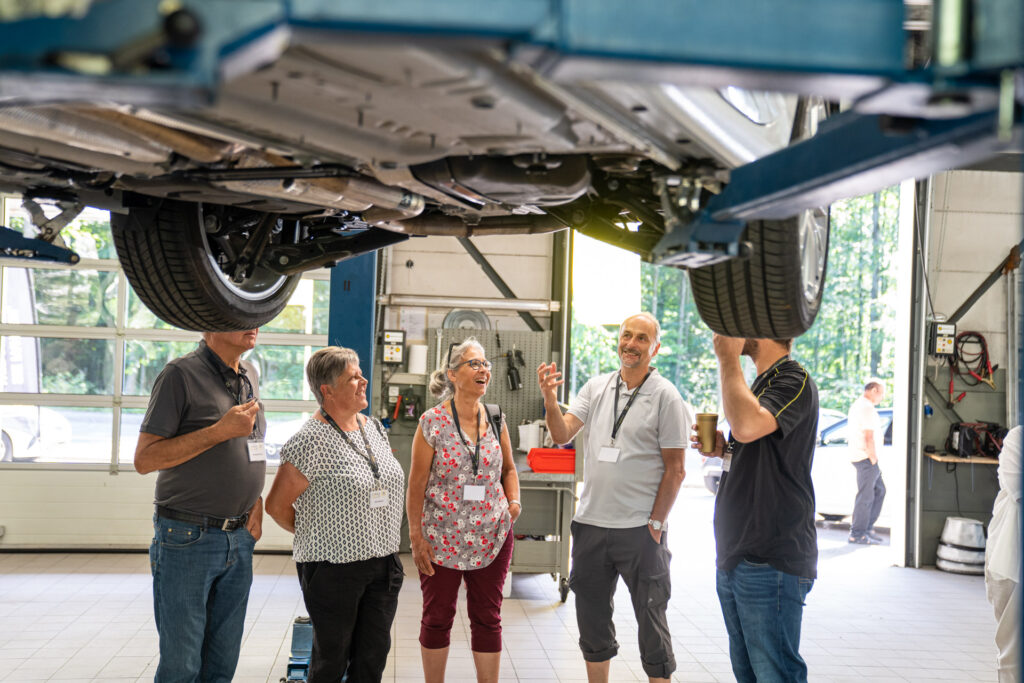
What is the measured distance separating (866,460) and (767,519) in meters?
5.73

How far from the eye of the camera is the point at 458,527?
3.52m

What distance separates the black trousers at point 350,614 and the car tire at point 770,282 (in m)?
1.50

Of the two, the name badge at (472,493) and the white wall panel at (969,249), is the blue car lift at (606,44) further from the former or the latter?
the white wall panel at (969,249)

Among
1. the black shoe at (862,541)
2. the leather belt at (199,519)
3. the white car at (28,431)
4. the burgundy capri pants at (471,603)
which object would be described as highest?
the leather belt at (199,519)

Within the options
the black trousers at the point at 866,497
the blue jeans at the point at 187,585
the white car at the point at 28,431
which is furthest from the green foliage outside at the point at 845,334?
the blue jeans at the point at 187,585

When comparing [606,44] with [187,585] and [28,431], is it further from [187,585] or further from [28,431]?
[28,431]

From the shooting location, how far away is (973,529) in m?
7.26

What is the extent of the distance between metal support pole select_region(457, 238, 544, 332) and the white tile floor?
84.8 inches

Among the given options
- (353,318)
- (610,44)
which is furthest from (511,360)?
(610,44)

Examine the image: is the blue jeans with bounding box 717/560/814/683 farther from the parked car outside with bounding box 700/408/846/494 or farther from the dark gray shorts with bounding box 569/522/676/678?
the parked car outside with bounding box 700/408/846/494

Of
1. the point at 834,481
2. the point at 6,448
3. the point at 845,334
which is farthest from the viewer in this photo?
the point at 845,334

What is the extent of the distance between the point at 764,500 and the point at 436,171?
1781 mm

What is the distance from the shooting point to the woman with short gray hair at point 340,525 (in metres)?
3.10

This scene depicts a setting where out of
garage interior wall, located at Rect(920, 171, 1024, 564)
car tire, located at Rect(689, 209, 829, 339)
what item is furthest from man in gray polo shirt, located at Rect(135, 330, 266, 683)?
garage interior wall, located at Rect(920, 171, 1024, 564)
